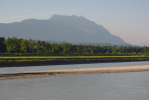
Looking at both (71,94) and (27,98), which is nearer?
(27,98)

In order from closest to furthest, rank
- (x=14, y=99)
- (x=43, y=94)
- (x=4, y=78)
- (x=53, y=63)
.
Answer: (x=14, y=99), (x=43, y=94), (x=4, y=78), (x=53, y=63)

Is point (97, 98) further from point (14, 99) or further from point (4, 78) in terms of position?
point (4, 78)

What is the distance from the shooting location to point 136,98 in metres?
23.5

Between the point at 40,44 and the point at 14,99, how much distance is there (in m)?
162

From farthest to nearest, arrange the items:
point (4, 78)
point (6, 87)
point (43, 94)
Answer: point (4, 78)
point (6, 87)
point (43, 94)

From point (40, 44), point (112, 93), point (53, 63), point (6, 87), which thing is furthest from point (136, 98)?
point (40, 44)

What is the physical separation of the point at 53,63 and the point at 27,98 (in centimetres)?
6038

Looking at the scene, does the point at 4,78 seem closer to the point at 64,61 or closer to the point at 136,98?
the point at 136,98

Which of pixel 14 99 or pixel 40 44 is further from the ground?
pixel 40 44

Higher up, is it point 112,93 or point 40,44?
point 40,44

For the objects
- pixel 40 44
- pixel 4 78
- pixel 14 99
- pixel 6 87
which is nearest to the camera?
pixel 14 99

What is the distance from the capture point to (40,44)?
600 ft

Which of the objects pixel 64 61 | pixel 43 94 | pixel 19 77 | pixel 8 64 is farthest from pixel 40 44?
pixel 43 94

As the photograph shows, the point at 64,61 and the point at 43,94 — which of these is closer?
the point at 43,94
